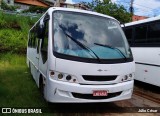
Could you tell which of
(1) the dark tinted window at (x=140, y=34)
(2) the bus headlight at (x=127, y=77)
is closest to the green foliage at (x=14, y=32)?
(1) the dark tinted window at (x=140, y=34)

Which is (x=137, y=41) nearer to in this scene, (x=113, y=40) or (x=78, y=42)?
(x=113, y=40)

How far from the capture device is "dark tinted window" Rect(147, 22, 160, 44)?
35.1ft

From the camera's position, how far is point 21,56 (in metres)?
21.3

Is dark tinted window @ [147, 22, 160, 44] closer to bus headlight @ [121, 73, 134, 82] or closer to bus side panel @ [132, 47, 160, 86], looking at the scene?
bus side panel @ [132, 47, 160, 86]

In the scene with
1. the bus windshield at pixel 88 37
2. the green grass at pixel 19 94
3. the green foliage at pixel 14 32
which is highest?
the bus windshield at pixel 88 37

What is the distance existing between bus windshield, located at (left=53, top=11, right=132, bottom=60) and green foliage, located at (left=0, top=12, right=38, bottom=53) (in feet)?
47.5

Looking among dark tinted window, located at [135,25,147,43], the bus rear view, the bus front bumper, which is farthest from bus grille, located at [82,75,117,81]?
dark tinted window, located at [135,25,147,43]

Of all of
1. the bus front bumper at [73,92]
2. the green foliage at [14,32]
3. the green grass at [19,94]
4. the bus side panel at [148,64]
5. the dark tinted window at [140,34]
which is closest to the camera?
the bus front bumper at [73,92]

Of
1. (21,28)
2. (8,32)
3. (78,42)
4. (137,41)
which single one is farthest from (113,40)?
(21,28)

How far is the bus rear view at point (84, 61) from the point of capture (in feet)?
22.6

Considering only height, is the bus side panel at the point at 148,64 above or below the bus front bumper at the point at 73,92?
below

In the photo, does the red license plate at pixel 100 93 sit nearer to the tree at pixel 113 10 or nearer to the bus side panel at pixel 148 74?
the bus side panel at pixel 148 74

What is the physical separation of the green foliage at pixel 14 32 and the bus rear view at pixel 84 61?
1453 centimetres

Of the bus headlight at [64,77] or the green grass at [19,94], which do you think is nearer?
the bus headlight at [64,77]
